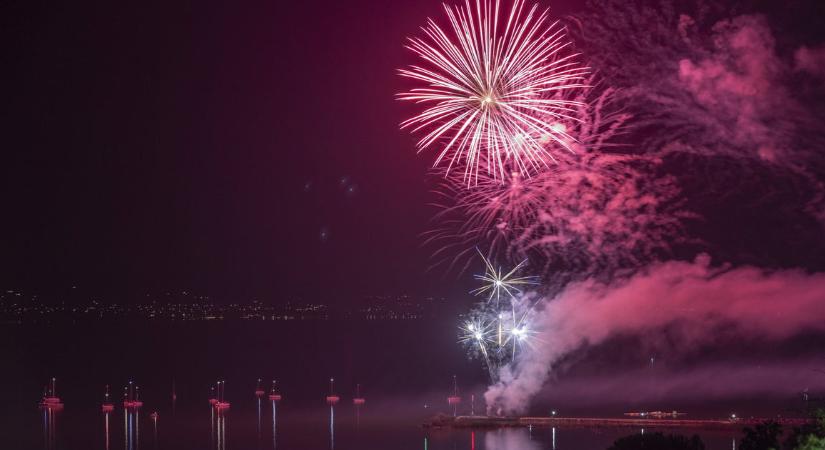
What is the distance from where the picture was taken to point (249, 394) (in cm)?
7850

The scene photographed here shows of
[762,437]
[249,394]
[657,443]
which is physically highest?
[762,437]

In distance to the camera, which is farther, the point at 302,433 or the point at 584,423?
the point at 302,433

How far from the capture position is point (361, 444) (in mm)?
46844

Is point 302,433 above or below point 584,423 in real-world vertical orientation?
below

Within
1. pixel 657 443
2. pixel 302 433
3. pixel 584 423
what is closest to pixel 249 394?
pixel 302 433

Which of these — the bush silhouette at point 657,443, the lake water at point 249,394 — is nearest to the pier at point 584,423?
the lake water at point 249,394

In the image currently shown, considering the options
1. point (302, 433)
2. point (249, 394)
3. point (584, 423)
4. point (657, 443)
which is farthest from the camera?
point (249, 394)

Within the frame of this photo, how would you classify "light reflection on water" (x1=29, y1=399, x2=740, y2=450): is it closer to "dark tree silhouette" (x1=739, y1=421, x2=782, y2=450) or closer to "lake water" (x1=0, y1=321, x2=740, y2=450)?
"lake water" (x1=0, y1=321, x2=740, y2=450)

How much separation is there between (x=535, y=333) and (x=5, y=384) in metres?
67.5

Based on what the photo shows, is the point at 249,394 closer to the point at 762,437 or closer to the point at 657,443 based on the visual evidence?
the point at 657,443

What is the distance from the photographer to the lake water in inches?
1876

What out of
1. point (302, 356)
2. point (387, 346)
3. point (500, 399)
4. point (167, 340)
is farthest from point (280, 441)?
point (167, 340)

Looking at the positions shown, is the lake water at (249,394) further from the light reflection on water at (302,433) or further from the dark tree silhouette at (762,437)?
the dark tree silhouette at (762,437)

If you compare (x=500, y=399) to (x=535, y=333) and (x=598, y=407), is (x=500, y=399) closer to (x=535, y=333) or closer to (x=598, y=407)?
(x=535, y=333)
